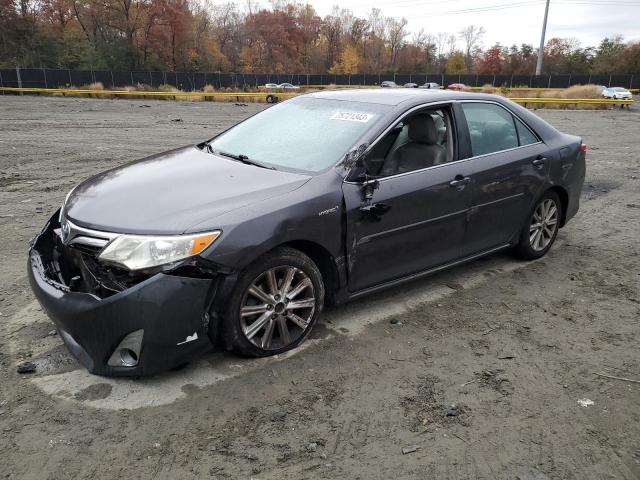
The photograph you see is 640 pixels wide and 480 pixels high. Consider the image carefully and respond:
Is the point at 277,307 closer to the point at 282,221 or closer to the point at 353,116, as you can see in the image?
the point at 282,221

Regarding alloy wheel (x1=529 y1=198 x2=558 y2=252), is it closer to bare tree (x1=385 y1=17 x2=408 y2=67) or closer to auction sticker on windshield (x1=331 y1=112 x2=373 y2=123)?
auction sticker on windshield (x1=331 y1=112 x2=373 y2=123)

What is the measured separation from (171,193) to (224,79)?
4867 cm

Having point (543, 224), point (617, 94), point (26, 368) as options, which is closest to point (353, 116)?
point (543, 224)

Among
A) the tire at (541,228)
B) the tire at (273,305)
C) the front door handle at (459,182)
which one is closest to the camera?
the tire at (273,305)

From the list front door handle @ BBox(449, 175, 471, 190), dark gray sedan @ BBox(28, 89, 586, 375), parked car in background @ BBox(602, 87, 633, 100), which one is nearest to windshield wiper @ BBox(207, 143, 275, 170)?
dark gray sedan @ BBox(28, 89, 586, 375)

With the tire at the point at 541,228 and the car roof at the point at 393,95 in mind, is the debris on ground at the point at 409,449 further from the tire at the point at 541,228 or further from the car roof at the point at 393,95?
the tire at the point at 541,228

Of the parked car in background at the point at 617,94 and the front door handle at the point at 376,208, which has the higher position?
the parked car in background at the point at 617,94

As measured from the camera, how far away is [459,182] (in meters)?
→ 4.28

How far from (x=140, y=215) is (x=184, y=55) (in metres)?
69.7

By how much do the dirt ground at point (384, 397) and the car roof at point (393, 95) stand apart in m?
1.60

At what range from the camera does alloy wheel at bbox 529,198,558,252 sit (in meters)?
5.23

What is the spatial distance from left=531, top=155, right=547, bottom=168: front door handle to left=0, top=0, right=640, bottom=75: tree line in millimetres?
59876

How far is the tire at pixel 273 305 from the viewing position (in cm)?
320

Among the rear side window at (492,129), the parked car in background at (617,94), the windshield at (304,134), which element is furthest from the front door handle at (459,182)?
the parked car in background at (617,94)
